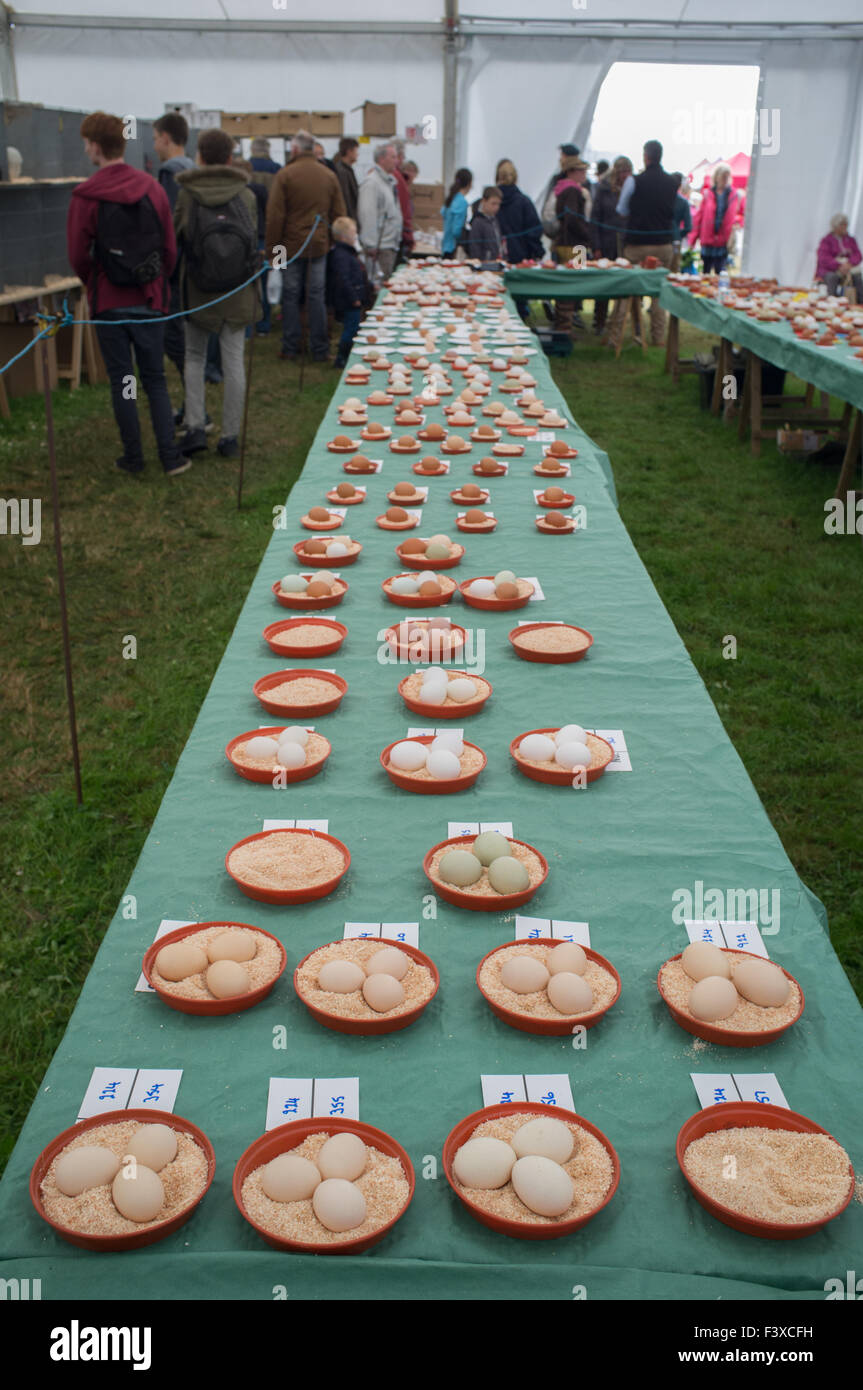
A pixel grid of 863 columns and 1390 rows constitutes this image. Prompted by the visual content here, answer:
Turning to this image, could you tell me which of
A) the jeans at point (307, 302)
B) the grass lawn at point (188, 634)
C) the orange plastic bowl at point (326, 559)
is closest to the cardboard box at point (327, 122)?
the jeans at point (307, 302)

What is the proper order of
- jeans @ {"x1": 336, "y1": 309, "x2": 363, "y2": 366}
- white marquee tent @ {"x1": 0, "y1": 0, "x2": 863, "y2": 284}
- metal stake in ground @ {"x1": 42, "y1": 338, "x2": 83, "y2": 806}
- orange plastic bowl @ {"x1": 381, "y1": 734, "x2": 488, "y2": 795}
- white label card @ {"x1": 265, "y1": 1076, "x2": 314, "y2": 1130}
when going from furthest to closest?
white marquee tent @ {"x1": 0, "y1": 0, "x2": 863, "y2": 284}, jeans @ {"x1": 336, "y1": 309, "x2": 363, "y2": 366}, metal stake in ground @ {"x1": 42, "y1": 338, "x2": 83, "y2": 806}, orange plastic bowl @ {"x1": 381, "y1": 734, "x2": 488, "y2": 795}, white label card @ {"x1": 265, "y1": 1076, "x2": 314, "y2": 1130}

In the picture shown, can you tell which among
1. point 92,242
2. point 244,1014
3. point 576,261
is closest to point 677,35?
point 576,261

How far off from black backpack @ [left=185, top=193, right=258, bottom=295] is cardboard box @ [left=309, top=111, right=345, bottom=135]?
307 inches

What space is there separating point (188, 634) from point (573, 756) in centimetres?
267

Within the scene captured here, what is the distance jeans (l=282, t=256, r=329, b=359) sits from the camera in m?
8.59

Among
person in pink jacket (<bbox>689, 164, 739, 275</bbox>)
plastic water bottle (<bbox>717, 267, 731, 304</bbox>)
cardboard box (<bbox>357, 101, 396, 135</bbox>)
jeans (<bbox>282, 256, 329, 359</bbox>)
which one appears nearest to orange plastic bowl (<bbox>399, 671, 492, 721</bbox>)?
plastic water bottle (<bbox>717, 267, 731, 304</bbox>)

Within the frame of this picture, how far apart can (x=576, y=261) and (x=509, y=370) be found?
16.9 feet

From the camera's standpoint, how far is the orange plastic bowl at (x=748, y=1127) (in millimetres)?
1182

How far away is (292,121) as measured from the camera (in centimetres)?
1245

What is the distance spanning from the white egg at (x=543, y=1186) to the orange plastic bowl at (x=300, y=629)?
4.99 feet

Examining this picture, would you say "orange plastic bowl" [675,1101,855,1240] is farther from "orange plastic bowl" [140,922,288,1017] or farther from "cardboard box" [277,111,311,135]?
"cardboard box" [277,111,311,135]

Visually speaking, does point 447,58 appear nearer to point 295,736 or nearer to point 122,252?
point 122,252

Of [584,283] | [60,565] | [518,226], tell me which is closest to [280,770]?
[60,565]

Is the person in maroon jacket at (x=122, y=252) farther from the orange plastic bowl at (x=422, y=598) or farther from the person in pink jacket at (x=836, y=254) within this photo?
the person in pink jacket at (x=836, y=254)
